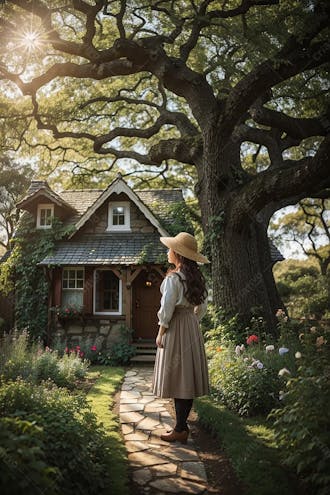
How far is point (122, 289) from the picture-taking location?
13.3 m

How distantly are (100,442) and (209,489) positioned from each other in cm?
129

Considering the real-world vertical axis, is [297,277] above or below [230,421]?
above

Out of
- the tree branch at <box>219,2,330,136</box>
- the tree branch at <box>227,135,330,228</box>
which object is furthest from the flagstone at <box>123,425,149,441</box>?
the tree branch at <box>219,2,330,136</box>

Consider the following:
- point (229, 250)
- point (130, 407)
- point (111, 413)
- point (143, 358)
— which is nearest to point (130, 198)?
point (143, 358)

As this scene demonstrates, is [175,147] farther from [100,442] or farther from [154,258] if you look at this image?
[100,442]

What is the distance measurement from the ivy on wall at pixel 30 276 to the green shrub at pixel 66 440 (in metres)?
9.03

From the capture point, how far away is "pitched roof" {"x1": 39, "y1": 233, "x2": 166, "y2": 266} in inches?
490

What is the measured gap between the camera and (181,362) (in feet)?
15.6

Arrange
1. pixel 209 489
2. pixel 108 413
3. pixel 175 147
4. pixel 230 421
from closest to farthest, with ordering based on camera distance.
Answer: pixel 209 489 → pixel 230 421 → pixel 108 413 → pixel 175 147

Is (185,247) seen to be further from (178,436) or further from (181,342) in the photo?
(178,436)

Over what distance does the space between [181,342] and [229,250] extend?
4.25 metres

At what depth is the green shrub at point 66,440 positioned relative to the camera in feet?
10.5

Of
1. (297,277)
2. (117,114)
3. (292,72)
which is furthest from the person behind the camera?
(297,277)

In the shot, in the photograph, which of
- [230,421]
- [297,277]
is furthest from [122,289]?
[297,277]
